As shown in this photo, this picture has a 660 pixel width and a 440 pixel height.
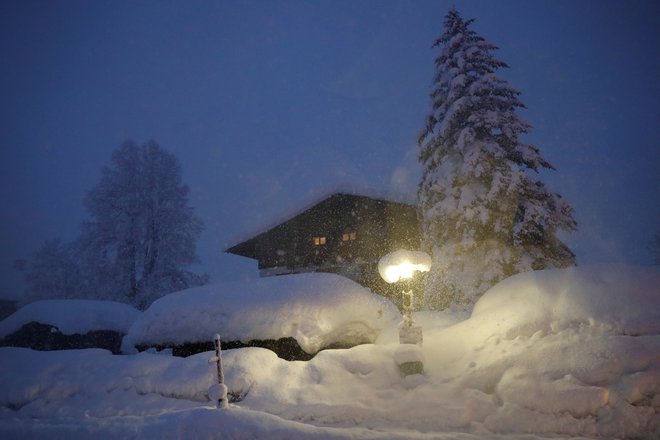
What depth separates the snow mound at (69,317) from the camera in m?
12.4

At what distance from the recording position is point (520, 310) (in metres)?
6.27

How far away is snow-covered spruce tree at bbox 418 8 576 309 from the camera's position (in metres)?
11.3

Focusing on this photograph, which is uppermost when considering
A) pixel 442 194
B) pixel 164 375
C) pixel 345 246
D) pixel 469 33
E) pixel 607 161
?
pixel 607 161

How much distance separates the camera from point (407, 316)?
6793mm

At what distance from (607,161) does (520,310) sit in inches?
5856

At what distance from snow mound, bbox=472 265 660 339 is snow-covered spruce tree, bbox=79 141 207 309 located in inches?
639

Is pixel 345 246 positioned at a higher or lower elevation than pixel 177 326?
higher

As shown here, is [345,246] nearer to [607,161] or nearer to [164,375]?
[164,375]

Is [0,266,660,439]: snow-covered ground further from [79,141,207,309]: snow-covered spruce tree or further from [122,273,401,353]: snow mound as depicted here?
[79,141,207,309]: snow-covered spruce tree

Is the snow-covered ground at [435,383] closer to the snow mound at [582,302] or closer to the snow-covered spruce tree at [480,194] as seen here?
the snow mound at [582,302]

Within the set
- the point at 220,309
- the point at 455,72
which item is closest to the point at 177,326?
the point at 220,309

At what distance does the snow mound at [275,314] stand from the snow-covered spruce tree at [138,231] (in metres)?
10.7

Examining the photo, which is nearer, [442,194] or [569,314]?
[569,314]

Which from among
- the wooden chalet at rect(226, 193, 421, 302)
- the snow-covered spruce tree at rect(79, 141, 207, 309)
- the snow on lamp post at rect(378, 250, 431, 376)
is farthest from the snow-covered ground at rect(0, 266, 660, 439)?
the snow-covered spruce tree at rect(79, 141, 207, 309)
